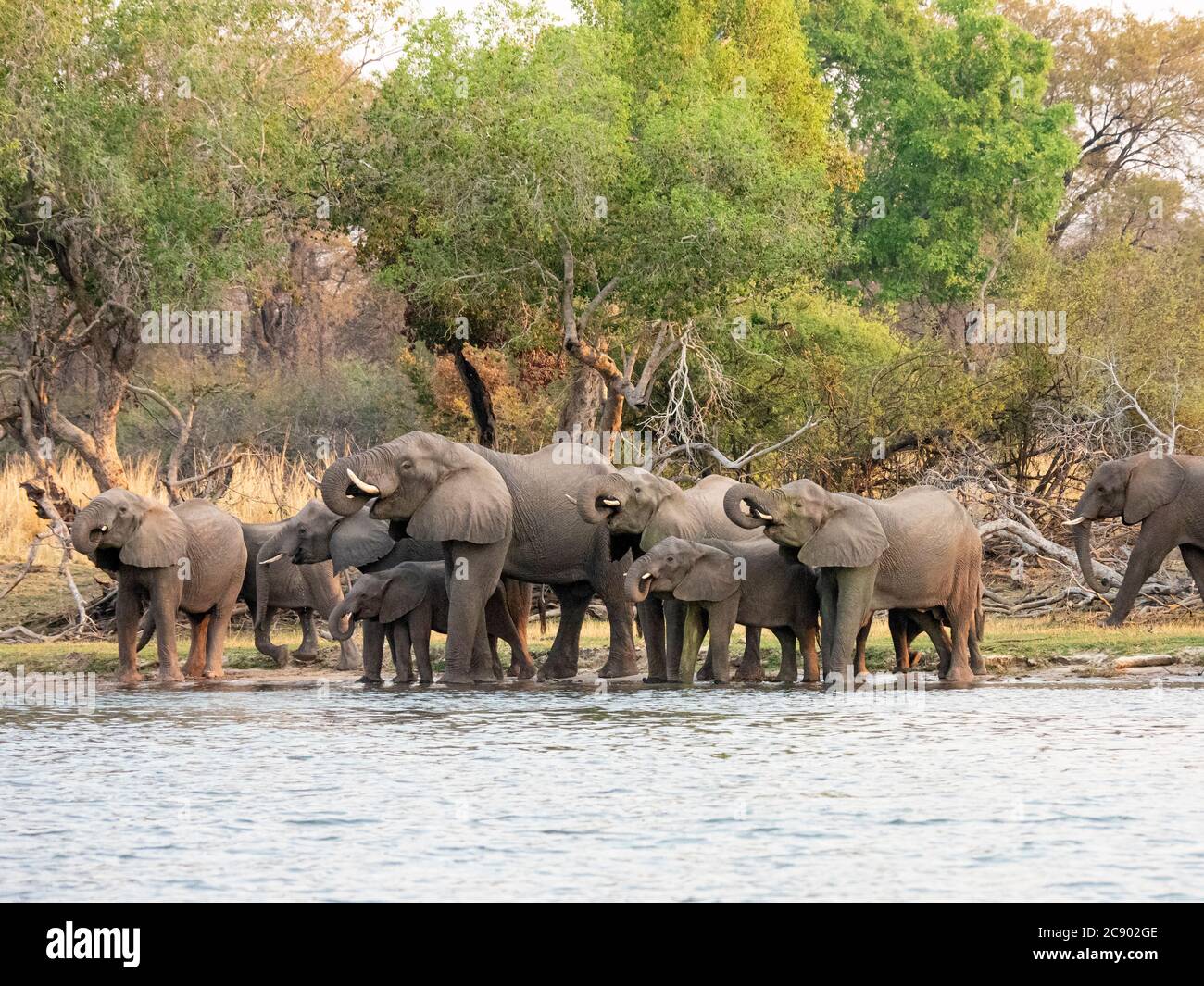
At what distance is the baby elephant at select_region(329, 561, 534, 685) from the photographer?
57.2 feet

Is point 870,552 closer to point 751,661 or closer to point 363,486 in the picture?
point 751,661

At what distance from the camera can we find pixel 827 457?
2603 cm

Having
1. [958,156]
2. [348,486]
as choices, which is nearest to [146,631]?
[348,486]

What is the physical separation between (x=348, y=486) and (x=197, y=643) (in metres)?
2.82

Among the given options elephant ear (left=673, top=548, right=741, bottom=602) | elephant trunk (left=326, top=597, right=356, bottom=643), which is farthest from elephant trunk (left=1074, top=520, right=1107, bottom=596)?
elephant trunk (left=326, top=597, right=356, bottom=643)

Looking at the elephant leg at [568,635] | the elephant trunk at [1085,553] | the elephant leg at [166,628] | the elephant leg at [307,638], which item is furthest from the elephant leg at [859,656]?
the elephant leg at [166,628]

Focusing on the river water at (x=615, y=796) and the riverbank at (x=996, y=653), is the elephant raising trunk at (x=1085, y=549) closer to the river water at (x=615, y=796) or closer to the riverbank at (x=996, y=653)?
the riverbank at (x=996, y=653)

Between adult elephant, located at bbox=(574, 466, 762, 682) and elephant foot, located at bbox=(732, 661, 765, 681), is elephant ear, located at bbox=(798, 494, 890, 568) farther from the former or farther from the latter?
elephant foot, located at bbox=(732, 661, 765, 681)

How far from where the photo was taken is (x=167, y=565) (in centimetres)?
1784

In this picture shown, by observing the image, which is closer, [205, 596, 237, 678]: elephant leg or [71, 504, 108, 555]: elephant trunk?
[71, 504, 108, 555]: elephant trunk
